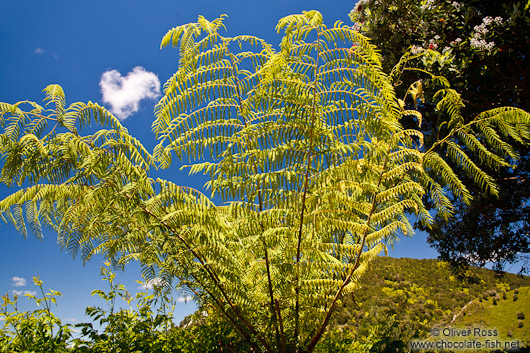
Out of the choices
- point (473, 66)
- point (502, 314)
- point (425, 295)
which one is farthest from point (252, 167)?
point (425, 295)

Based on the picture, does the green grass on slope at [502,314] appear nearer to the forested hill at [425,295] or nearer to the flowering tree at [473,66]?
the forested hill at [425,295]

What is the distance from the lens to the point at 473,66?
4461 millimetres

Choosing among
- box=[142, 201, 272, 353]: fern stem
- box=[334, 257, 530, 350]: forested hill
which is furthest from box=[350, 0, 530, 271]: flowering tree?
box=[142, 201, 272, 353]: fern stem

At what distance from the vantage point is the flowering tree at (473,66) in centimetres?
420

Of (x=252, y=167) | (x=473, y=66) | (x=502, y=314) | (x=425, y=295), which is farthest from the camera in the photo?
(x=425, y=295)

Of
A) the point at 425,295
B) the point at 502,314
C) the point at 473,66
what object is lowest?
the point at 502,314

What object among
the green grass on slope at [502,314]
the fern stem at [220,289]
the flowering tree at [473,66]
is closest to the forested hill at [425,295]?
the green grass on slope at [502,314]

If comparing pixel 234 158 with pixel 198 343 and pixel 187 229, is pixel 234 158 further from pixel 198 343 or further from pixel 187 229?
Result: pixel 198 343

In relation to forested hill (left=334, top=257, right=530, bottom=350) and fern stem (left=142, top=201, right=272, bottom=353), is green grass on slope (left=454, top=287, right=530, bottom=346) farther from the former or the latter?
fern stem (left=142, top=201, right=272, bottom=353)

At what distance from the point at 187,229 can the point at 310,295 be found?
104cm

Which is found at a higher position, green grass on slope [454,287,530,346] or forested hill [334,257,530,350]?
forested hill [334,257,530,350]

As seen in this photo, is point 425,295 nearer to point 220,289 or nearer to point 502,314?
point 502,314

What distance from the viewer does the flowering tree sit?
420cm

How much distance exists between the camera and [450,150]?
2.51 m
